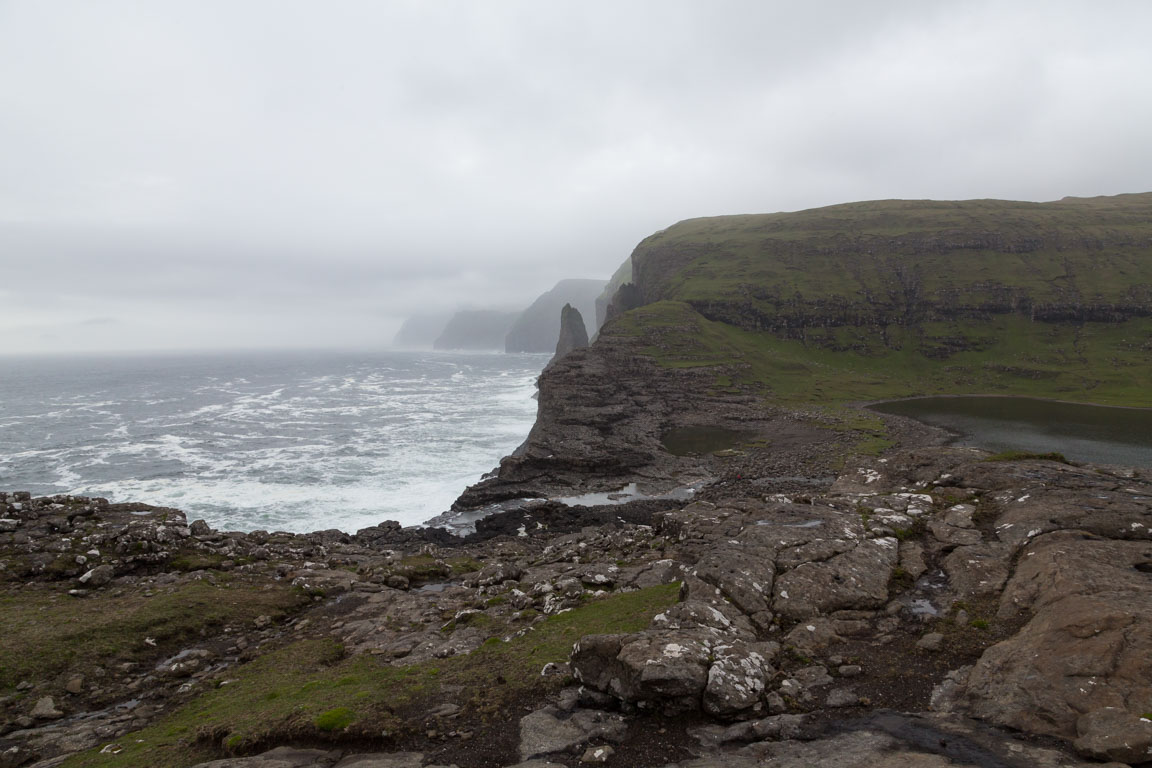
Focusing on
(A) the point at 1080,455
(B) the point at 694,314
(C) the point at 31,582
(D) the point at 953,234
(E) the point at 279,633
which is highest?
(D) the point at 953,234

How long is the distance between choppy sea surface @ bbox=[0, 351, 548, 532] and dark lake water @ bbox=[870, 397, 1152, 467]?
74.8 meters

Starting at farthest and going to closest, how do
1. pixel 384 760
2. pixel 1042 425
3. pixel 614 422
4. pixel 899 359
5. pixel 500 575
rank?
1. pixel 899 359
2. pixel 614 422
3. pixel 1042 425
4. pixel 500 575
5. pixel 384 760

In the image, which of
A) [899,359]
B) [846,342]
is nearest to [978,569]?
[899,359]

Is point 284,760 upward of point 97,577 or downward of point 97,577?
upward

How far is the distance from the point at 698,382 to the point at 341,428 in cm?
7749

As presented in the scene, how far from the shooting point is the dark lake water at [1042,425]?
6962 cm

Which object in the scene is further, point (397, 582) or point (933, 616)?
point (397, 582)

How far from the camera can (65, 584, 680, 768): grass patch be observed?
42.9 ft

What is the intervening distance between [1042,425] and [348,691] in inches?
4410

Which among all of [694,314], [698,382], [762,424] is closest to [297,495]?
→ [762,424]

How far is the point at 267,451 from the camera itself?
280 ft

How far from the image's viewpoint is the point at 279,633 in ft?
76.2

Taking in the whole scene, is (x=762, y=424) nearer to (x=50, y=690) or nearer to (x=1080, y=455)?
(x=1080, y=455)

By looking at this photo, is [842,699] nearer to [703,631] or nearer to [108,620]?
[703,631]
